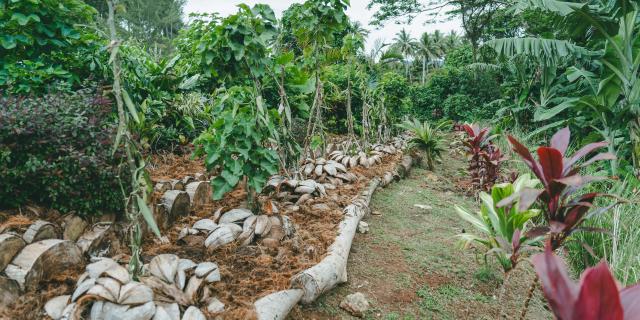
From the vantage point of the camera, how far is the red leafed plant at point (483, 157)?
409 cm

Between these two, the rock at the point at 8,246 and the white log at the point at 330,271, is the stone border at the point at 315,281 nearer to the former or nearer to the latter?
the white log at the point at 330,271

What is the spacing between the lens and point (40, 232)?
71.5 inches

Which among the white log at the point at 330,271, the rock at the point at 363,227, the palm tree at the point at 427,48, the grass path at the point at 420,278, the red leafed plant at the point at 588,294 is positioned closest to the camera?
the red leafed plant at the point at 588,294

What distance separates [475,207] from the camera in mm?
4352

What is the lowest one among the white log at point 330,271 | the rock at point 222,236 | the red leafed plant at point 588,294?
the white log at point 330,271

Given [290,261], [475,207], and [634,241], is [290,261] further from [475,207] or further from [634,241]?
[475,207]

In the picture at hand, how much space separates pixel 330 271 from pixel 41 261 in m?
1.43

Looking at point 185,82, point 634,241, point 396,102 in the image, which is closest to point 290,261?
point 634,241

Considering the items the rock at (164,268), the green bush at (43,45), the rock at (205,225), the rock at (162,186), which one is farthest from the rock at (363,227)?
the green bush at (43,45)

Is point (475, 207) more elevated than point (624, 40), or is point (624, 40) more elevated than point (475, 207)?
point (624, 40)

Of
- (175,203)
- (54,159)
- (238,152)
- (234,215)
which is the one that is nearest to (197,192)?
(175,203)

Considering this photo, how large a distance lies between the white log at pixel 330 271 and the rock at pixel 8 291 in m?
1.24

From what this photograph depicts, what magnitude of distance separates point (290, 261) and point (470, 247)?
167 cm

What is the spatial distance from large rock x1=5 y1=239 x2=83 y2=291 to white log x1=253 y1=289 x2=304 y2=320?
0.97 m
